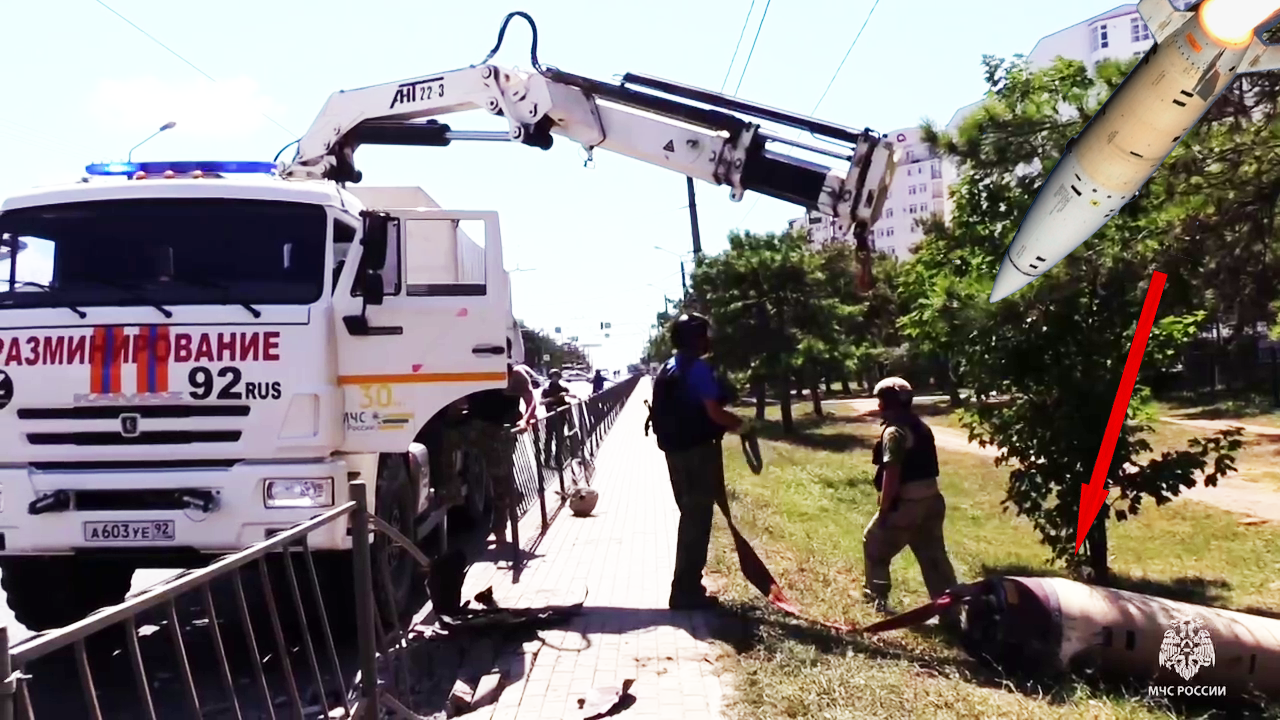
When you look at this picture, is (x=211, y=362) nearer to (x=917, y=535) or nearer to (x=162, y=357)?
(x=162, y=357)

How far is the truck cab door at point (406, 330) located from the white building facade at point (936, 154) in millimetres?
3735

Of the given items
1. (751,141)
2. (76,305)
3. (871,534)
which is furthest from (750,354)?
(76,305)

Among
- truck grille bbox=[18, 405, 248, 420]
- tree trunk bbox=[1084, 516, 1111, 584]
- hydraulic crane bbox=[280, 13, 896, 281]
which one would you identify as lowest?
tree trunk bbox=[1084, 516, 1111, 584]

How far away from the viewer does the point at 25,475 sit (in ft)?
19.8

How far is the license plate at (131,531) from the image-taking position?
6.03 metres

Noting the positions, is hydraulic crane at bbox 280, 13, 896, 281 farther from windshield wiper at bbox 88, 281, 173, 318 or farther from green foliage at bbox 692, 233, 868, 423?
green foliage at bbox 692, 233, 868, 423

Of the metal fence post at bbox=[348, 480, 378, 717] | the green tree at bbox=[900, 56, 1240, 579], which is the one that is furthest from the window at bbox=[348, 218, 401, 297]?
the green tree at bbox=[900, 56, 1240, 579]

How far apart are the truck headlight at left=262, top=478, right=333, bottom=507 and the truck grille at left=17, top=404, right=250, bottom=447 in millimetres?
338

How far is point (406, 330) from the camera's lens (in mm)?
6746

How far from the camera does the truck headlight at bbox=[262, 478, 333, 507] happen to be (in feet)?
20.1

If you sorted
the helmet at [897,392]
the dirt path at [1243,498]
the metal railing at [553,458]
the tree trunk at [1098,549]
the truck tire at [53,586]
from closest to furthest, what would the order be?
the truck tire at [53,586], the helmet at [897,392], the tree trunk at [1098,549], the metal railing at [553,458], the dirt path at [1243,498]

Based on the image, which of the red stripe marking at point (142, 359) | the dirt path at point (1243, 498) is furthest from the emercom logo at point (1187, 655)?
the dirt path at point (1243, 498)

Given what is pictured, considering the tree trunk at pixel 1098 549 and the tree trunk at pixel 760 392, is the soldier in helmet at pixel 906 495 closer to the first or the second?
the tree trunk at pixel 1098 549

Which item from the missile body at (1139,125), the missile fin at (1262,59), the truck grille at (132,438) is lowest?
Result: the truck grille at (132,438)
